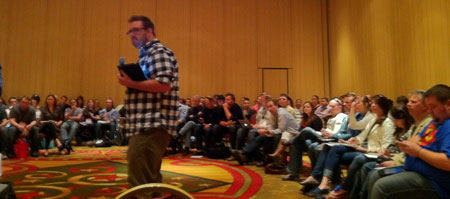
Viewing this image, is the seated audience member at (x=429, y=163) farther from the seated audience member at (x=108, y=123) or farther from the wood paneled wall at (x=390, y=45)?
the seated audience member at (x=108, y=123)

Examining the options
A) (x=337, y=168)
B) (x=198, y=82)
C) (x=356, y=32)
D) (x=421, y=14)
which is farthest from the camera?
(x=198, y=82)

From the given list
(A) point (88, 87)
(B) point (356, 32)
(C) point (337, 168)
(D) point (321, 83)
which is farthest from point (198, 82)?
(C) point (337, 168)

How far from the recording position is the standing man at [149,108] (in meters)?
1.68

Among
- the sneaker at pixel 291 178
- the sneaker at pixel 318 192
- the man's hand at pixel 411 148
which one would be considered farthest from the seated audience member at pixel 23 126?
the man's hand at pixel 411 148

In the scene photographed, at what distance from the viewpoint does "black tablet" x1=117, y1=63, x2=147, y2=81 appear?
5.54 ft

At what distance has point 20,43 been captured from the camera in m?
8.63

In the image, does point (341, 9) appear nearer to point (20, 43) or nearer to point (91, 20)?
point (91, 20)

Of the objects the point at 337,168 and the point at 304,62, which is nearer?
the point at 337,168

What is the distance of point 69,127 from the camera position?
652 centimetres

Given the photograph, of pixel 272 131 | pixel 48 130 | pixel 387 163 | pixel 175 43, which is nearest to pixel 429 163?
pixel 387 163

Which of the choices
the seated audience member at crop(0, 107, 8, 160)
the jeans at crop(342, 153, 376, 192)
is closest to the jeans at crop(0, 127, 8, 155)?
the seated audience member at crop(0, 107, 8, 160)

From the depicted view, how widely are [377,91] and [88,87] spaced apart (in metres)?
7.59

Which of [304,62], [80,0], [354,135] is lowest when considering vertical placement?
[354,135]

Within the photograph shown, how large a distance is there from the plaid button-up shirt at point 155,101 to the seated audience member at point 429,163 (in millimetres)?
1375
